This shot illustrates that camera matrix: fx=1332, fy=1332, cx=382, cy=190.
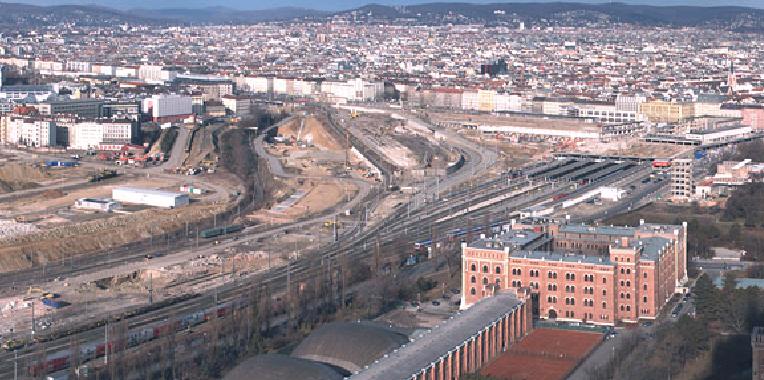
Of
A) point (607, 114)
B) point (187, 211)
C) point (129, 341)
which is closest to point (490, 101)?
point (607, 114)

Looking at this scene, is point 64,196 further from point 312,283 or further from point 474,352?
point 474,352

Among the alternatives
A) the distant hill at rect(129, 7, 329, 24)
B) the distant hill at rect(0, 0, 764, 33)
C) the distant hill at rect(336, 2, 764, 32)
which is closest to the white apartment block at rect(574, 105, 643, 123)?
the distant hill at rect(0, 0, 764, 33)

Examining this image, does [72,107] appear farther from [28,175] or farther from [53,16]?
[53,16]

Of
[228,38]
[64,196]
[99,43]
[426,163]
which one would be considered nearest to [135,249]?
[64,196]

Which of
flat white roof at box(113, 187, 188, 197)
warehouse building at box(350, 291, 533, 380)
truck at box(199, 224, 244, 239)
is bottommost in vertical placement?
warehouse building at box(350, 291, 533, 380)

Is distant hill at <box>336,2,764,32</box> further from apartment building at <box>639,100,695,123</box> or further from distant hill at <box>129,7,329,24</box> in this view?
apartment building at <box>639,100,695,123</box>

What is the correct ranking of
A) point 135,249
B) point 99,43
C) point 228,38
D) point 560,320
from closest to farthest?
point 560,320 < point 135,249 < point 99,43 < point 228,38
